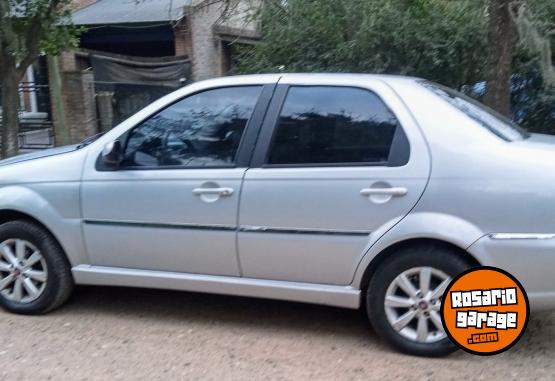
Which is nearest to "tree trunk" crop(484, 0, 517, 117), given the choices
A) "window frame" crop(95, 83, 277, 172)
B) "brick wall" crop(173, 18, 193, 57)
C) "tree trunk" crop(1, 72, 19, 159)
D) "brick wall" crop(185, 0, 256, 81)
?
"window frame" crop(95, 83, 277, 172)

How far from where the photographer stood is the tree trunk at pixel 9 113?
27.2 feet

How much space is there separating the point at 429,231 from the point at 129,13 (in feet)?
41.9

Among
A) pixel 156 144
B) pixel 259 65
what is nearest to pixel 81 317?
pixel 156 144

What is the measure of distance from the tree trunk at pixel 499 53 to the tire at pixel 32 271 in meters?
4.98

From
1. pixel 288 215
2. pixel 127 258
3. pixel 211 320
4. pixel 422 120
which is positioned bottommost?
pixel 211 320

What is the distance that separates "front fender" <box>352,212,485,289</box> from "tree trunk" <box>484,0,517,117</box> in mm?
3854

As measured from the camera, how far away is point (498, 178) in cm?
363

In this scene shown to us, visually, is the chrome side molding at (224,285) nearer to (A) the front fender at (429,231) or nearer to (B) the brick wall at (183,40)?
(A) the front fender at (429,231)

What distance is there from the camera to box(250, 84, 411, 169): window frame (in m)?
3.86

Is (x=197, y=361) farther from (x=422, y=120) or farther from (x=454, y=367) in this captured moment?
(x=422, y=120)

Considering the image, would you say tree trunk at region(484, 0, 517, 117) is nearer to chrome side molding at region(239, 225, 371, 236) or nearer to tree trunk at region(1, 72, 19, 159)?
chrome side molding at region(239, 225, 371, 236)

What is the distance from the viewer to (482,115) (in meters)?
4.29

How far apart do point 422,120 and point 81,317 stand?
284 centimetres

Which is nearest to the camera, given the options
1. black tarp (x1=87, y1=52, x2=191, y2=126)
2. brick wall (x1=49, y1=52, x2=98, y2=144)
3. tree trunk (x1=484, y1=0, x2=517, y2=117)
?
tree trunk (x1=484, y1=0, x2=517, y2=117)
